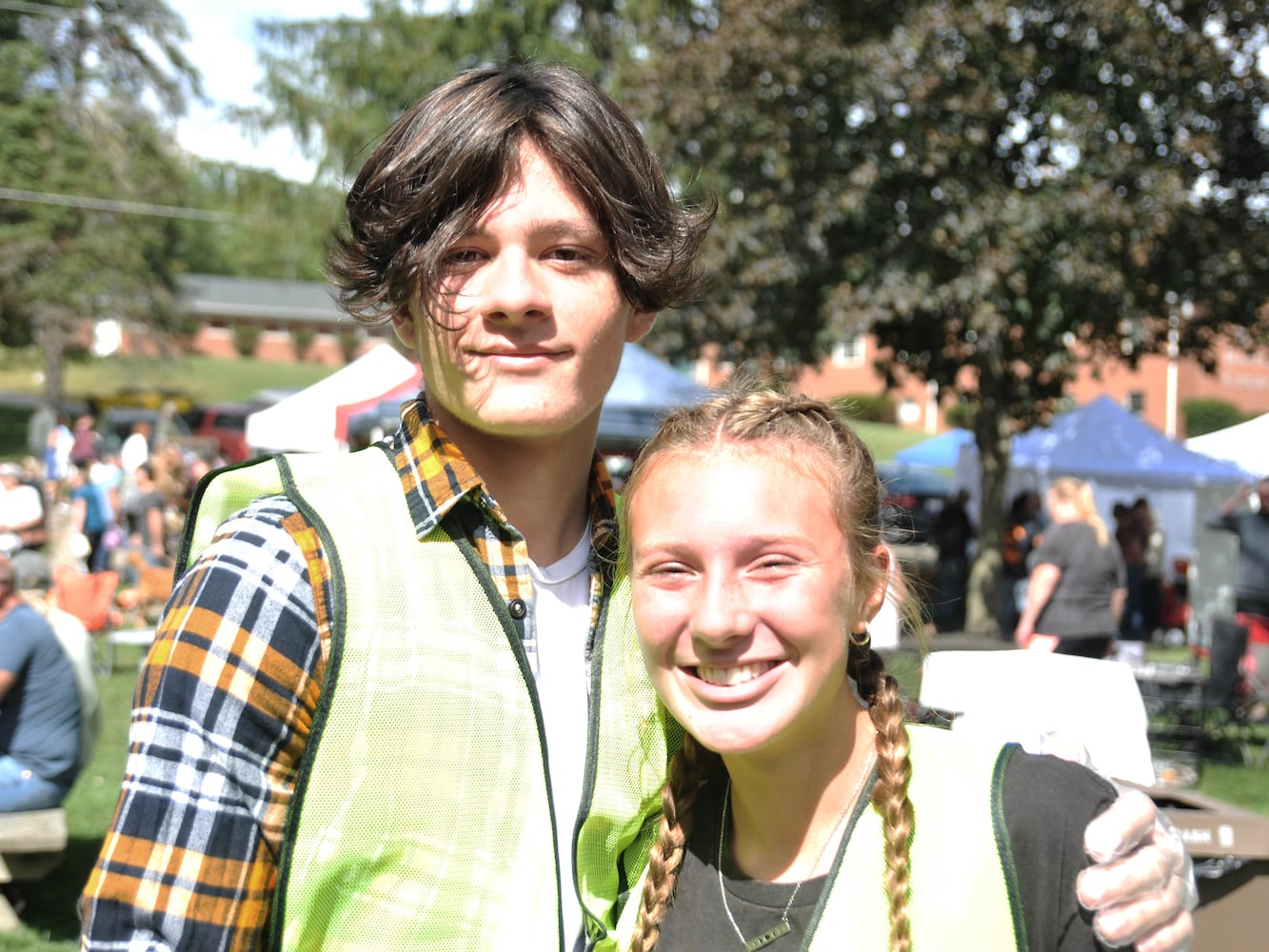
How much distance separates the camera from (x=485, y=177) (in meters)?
1.55

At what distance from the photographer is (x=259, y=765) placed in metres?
1.27

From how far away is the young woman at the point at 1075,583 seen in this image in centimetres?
876

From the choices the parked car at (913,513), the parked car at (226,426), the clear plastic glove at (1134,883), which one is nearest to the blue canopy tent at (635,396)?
the parked car at (913,513)

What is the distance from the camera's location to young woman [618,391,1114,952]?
1396mm

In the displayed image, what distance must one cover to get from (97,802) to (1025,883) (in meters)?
6.79

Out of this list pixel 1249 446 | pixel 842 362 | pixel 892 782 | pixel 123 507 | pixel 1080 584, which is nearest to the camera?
pixel 892 782

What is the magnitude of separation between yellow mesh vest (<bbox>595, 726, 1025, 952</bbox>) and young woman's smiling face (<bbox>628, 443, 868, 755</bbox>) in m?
0.15

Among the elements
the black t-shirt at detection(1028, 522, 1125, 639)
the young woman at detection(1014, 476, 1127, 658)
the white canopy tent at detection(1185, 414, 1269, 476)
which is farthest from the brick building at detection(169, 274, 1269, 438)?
the white canopy tent at detection(1185, 414, 1269, 476)

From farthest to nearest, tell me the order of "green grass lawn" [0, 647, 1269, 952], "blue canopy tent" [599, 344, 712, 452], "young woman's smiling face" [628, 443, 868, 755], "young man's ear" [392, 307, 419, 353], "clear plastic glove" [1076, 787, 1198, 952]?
"blue canopy tent" [599, 344, 712, 452] → "green grass lawn" [0, 647, 1269, 952] → "young man's ear" [392, 307, 419, 353] → "young woman's smiling face" [628, 443, 868, 755] → "clear plastic glove" [1076, 787, 1198, 952]

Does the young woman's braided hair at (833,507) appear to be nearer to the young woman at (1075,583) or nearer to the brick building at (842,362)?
the young woman at (1075,583)

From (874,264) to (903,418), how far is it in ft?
132

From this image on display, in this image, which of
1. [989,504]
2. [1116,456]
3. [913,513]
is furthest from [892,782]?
[1116,456]

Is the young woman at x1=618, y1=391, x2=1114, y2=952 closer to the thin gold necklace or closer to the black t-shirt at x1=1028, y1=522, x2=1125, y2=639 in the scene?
the thin gold necklace

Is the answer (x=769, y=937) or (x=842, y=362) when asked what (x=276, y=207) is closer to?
(x=769, y=937)
